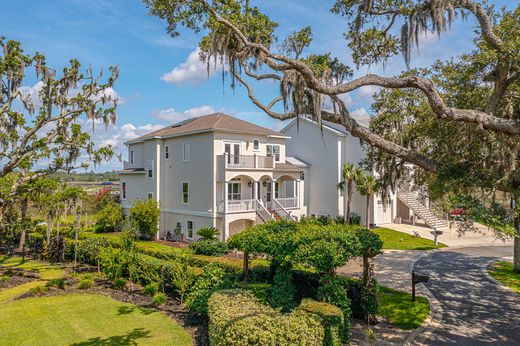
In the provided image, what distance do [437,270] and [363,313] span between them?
9.05m

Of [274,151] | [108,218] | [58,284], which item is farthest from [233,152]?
[58,284]

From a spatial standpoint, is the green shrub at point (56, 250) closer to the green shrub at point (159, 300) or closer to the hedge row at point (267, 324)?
the green shrub at point (159, 300)

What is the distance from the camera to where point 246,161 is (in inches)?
975

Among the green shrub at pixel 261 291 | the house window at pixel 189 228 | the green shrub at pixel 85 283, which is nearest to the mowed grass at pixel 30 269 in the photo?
the green shrub at pixel 85 283

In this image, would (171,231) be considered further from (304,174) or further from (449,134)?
(449,134)

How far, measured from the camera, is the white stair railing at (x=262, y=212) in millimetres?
24225

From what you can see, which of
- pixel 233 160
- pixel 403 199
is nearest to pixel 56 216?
pixel 233 160

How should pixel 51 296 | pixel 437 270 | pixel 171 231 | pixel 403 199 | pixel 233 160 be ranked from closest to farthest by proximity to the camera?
pixel 51 296, pixel 437 270, pixel 233 160, pixel 171 231, pixel 403 199

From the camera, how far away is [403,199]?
3203 centimetres

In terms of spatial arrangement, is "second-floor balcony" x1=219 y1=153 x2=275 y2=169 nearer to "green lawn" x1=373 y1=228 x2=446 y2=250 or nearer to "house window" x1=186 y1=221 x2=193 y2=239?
"house window" x1=186 y1=221 x2=193 y2=239

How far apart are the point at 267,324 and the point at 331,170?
2416 cm

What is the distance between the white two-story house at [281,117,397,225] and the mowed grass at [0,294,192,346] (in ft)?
70.0

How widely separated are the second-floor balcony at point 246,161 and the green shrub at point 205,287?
12.1m

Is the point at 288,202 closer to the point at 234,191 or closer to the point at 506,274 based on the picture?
the point at 234,191
